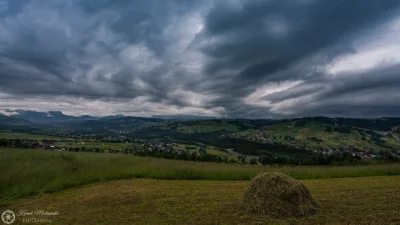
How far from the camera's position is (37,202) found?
7.31m

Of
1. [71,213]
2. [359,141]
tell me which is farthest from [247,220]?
[359,141]

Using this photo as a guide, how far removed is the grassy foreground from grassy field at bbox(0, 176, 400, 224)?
1425 mm

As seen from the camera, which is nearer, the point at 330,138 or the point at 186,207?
the point at 186,207

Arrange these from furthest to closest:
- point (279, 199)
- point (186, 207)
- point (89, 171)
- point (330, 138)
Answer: point (330, 138) → point (89, 171) → point (186, 207) → point (279, 199)

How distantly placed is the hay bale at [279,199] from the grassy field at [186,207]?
0.94 ft

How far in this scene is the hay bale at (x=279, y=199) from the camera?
5773mm

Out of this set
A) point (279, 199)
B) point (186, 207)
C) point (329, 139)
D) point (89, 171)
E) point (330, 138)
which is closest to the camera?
point (279, 199)

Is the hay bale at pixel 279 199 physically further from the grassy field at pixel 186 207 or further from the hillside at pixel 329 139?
the hillside at pixel 329 139

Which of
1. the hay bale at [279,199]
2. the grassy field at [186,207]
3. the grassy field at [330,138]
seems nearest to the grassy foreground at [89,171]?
the grassy field at [186,207]

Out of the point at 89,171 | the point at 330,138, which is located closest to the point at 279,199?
the point at 89,171

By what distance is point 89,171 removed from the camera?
456 inches

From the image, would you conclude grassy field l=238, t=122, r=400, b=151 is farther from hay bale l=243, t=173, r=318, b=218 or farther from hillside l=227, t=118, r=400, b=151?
hay bale l=243, t=173, r=318, b=218

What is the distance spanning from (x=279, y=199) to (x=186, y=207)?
2.63m

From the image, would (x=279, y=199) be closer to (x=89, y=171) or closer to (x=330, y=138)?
(x=89, y=171)
